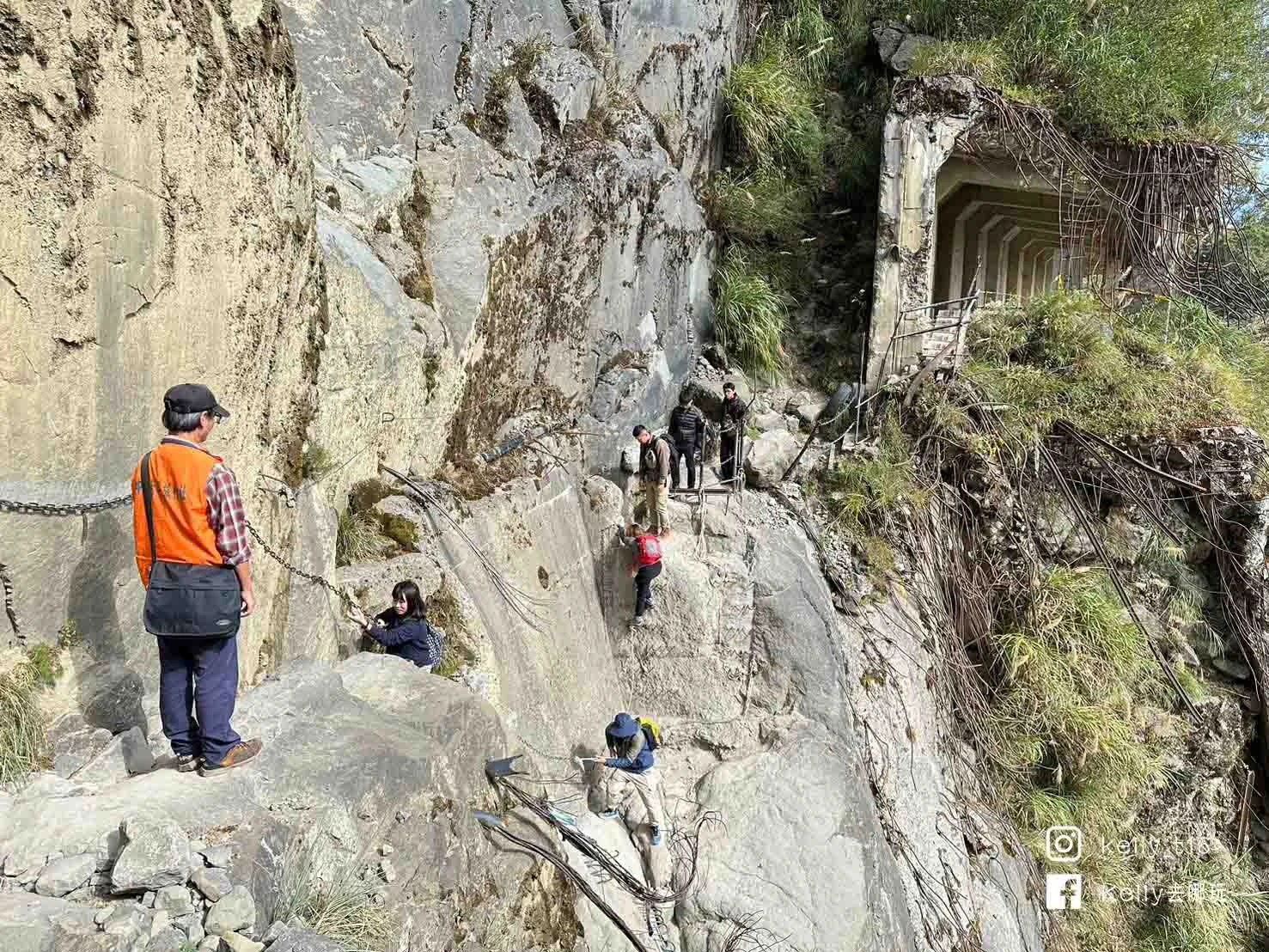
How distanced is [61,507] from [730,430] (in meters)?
6.10

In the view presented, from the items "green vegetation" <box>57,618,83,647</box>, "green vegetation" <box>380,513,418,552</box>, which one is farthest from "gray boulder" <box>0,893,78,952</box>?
"green vegetation" <box>380,513,418,552</box>

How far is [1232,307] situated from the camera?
1063 centimetres

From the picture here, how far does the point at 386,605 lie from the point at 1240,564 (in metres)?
8.79

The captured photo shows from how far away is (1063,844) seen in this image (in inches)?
304

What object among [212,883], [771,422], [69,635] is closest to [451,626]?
[69,635]

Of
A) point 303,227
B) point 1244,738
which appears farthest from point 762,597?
point 1244,738

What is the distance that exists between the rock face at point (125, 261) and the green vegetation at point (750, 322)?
653 cm

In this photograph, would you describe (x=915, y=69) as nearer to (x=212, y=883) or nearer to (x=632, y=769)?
(x=632, y=769)

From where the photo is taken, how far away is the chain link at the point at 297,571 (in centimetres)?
350

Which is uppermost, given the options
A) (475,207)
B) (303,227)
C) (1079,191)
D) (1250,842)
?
(1079,191)

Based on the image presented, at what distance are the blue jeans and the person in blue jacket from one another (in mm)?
2991

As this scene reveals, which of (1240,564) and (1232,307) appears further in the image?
(1232,307)

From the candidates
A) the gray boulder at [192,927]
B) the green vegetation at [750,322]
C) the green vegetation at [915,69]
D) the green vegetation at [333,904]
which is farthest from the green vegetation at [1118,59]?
the gray boulder at [192,927]

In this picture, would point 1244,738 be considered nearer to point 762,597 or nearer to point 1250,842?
point 1250,842
